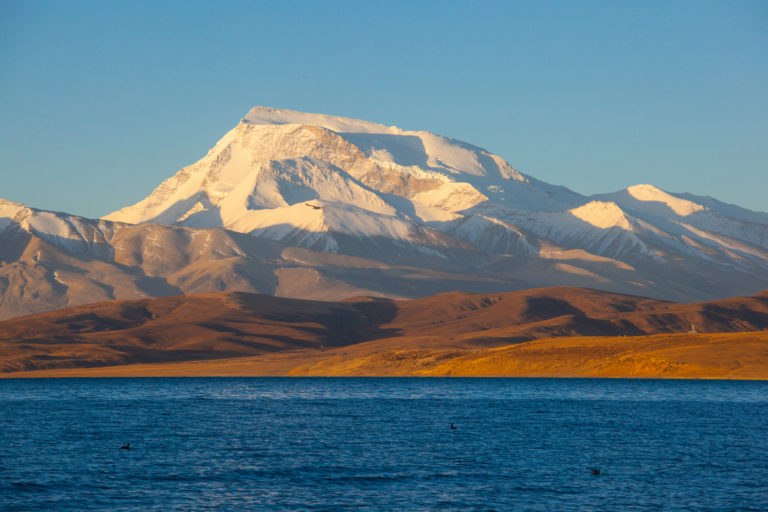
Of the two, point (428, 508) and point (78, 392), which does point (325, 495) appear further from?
point (78, 392)

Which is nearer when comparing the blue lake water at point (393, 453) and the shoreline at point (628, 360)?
the blue lake water at point (393, 453)

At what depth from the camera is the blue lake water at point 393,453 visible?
6031cm

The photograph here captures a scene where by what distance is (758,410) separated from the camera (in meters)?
112

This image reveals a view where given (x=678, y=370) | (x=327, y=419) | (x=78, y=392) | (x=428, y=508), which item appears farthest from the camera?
(x=78, y=392)

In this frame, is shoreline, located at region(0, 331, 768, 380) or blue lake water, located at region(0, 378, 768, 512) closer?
blue lake water, located at region(0, 378, 768, 512)

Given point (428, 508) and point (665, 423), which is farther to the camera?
point (665, 423)

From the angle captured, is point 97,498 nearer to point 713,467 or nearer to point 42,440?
point 42,440

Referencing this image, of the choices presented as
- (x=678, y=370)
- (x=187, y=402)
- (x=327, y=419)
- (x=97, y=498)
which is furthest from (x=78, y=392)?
(x=97, y=498)

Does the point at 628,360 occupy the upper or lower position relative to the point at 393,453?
upper

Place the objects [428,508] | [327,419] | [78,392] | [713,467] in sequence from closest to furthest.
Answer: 1. [428,508]
2. [713,467]
3. [327,419]
4. [78,392]

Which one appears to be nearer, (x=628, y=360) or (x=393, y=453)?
(x=393, y=453)

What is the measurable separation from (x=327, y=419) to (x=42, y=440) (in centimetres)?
3029

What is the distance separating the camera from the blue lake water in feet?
198

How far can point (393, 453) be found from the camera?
79.9 meters
